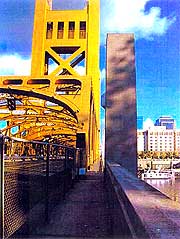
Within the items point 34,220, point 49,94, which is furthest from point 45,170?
point 49,94

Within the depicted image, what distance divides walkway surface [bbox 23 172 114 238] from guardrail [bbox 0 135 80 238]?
0.21ft

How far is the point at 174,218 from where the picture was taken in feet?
1.56

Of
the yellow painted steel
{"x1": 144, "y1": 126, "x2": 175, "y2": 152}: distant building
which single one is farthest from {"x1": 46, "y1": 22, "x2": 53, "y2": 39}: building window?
{"x1": 144, "y1": 126, "x2": 175, "y2": 152}: distant building

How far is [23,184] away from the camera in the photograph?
122 cm

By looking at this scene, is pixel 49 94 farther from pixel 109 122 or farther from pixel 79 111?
pixel 109 122

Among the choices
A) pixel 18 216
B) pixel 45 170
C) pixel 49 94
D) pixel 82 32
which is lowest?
pixel 18 216

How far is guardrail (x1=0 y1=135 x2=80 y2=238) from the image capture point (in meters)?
0.97

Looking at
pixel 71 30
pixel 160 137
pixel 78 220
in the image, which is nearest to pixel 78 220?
pixel 78 220

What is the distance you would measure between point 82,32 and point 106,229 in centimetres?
1236

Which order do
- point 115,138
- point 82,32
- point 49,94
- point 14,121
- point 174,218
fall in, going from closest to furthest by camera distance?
point 174,218, point 115,138, point 49,94, point 14,121, point 82,32

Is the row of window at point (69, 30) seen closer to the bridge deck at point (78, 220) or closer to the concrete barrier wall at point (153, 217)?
the bridge deck at point (78, 220)

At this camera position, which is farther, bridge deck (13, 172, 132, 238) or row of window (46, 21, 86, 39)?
row of window (46, 21, 86, 39)

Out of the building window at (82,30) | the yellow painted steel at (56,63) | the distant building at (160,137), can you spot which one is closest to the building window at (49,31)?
the yellow painted steel at (56,63)

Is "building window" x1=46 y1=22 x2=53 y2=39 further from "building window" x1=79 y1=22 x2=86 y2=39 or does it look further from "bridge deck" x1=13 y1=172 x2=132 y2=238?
"bridge deck" x1=13 y1=172 x2=132 y2=238
